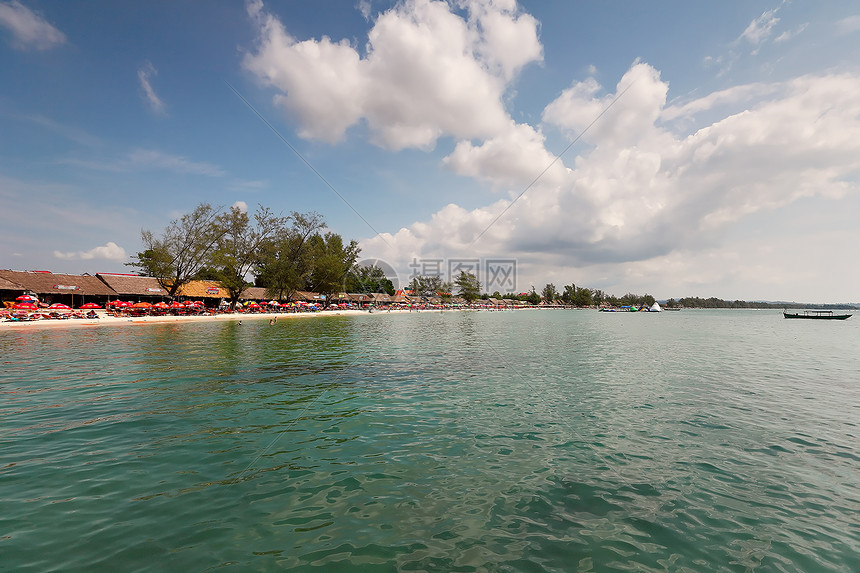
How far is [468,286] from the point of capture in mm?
190250

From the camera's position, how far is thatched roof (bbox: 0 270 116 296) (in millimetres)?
51969

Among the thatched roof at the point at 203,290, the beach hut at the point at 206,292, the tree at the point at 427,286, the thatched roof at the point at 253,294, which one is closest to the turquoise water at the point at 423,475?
the thatched roof at the point at 203,290

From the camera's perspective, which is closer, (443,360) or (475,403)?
(475,403)

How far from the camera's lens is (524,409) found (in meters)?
11.5

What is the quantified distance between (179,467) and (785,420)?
16.0 metres

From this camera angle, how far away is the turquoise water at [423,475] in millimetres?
4785

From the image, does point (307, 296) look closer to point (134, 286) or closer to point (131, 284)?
point (134, 286)

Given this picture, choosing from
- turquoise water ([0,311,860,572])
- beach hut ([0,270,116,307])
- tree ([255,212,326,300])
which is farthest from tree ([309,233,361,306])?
turquoise water ([0,311,860,572])

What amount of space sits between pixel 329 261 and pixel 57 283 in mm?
45227

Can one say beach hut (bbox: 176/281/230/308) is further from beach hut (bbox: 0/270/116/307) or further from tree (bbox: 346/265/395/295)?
tree (bbox: 346/265/395/295)

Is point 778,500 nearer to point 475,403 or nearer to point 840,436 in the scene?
point 840,436

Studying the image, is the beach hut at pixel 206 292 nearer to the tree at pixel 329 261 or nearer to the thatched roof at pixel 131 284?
the thatched roof at pixel 131 284

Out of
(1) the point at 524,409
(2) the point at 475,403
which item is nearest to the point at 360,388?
(2) the point at 475,403

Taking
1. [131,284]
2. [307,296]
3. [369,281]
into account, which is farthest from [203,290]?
[369,281]
